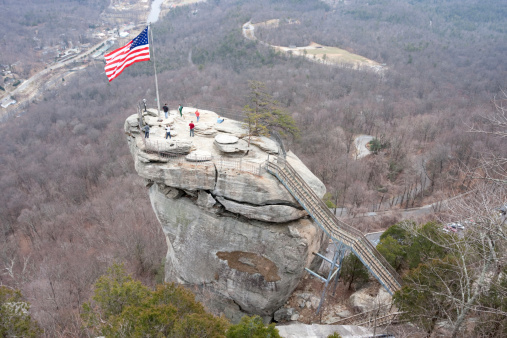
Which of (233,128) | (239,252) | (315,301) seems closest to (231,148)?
(233,128)

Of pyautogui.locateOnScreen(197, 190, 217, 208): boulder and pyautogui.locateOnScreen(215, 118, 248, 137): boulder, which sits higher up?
pyautogui.locateOnScreen(215, 118, 248, 137): boulder

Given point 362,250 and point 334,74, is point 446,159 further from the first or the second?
point 334,74

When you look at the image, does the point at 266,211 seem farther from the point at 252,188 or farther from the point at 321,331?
the point at 321,331

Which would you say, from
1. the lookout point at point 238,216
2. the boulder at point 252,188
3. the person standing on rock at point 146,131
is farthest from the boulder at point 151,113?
the boulder at point 252,188

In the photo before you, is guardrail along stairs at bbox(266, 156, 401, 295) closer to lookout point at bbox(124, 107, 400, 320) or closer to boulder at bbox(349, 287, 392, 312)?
lookout point at bbox(124, 107, 400, 320)

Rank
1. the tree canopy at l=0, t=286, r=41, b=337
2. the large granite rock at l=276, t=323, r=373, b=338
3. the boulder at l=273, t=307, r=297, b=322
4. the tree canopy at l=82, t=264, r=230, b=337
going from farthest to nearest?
1. the boulder at l=273, t=307, r=297, b=322
2. the large granite rock at l=276, t=323, r=373, b=338
3. the tree canopy at l=0, t=286, r=41, b=337
4. the tree canopy at l=82, t=264, r=230, b=337

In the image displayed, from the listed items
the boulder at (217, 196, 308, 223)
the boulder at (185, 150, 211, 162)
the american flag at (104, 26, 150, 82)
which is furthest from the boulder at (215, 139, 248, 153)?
the american flag at (104, 26, 150, 82)

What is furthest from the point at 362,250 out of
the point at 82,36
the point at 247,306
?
the point at 82,36
